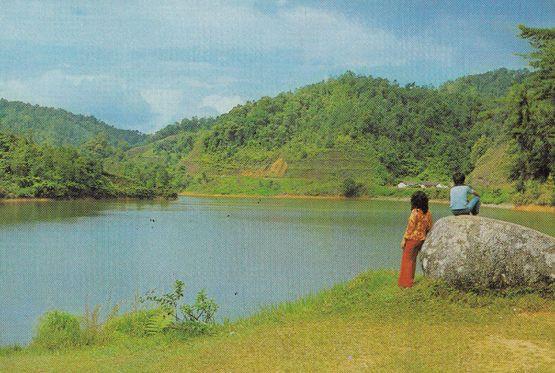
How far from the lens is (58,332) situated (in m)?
10.8

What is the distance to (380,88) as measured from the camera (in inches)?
5615

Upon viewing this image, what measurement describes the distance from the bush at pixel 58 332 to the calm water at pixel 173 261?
2.61 metres

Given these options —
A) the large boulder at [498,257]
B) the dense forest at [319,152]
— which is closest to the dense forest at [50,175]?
the dense forest at [319,152]

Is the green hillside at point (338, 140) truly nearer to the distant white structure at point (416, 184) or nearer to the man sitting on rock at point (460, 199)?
the distant white structure at point (416, 184)

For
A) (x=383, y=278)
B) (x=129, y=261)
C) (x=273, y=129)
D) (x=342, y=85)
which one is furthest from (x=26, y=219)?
(x=342, y=85)

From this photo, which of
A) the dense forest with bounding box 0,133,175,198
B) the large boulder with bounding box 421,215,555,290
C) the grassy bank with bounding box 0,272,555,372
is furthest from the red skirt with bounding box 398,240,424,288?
the dense forest with bounding box 0,133,175,198

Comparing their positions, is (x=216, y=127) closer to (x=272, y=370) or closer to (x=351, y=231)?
(x=351, y=231)

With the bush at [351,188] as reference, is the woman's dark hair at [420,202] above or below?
above

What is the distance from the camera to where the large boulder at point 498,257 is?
30.0 feet

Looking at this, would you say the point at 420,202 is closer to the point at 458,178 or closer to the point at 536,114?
the point at 458,178

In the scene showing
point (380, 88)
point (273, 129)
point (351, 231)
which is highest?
point (380, 88)

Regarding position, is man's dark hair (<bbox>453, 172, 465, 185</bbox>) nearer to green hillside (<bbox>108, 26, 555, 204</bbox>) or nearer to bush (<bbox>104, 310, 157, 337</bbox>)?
bush (<bbox>104, 310, 157, 337</bbox>)

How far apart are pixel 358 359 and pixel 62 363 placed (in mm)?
4112

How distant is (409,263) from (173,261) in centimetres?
1785
